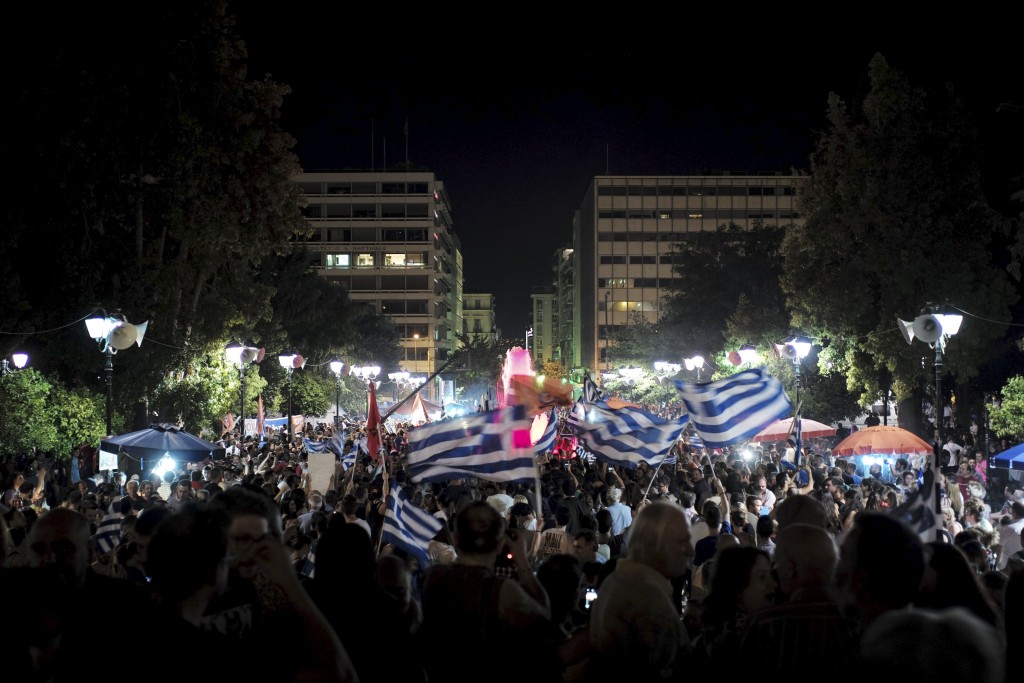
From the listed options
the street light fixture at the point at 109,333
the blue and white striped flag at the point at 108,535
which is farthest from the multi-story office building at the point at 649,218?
the blue and white striped flag at the point at 108,535

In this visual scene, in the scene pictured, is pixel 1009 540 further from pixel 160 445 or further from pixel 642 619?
pixel 160 445

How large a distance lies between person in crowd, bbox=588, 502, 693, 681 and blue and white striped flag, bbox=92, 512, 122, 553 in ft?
21.8

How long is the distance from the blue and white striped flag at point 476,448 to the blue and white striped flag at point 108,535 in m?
3.03

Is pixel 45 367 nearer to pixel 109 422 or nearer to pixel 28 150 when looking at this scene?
pixel 28 150

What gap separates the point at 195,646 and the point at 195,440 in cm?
1687

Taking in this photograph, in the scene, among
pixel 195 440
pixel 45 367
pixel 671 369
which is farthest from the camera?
pixel 671 369

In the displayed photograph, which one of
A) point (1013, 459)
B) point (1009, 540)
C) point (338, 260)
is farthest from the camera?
point (338, 260)

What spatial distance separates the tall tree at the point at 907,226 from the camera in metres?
31.4

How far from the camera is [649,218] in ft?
424

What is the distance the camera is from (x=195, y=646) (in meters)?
3.21

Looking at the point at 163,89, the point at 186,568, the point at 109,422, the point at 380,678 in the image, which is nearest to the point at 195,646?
the point at 186,568

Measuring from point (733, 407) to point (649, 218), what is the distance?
4663 inches

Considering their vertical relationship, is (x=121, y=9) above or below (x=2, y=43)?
above

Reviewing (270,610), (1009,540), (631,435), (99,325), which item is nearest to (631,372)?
(99,325)
